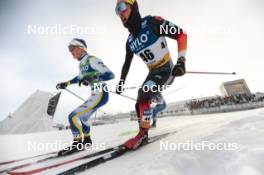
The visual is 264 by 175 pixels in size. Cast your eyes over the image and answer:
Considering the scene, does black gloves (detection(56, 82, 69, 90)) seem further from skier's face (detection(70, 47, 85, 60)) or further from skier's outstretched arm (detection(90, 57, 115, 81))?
skier's outstretched arm (detection(90, 57, 115, 81))

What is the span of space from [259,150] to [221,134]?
1.85 ft

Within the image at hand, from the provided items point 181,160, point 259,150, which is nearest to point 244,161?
point 259,150

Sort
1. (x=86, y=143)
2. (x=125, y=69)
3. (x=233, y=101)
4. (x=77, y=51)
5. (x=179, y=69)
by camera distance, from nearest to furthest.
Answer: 1. (x=179, y=69)
2. (x=125, y=69)
3. (x=86, y=143)
4. (x=77, y=51)
5. (x=233, y=101)

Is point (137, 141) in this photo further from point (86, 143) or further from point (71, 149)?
point (86, 143)

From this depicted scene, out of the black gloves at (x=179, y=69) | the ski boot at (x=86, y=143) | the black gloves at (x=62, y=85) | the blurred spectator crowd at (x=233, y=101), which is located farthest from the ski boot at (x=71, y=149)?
the blurred spectator crowd at (x=233, y=101)

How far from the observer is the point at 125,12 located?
9.57 ft

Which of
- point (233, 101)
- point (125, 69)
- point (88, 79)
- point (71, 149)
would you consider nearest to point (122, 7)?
point (125, 69)

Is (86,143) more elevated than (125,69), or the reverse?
(125,69)

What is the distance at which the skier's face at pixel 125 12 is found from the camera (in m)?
2.89

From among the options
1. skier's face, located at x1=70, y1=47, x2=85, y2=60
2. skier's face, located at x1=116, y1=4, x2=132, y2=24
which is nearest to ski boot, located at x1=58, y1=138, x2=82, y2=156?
skier's face, located at x1=70, y1=47, x2=85, y2=60

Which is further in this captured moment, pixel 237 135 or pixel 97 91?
pixel 97 91

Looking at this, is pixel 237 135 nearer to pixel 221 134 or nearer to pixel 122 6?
pixel 221 134

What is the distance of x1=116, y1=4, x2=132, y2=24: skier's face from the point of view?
289cm

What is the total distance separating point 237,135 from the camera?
1.85 meters
